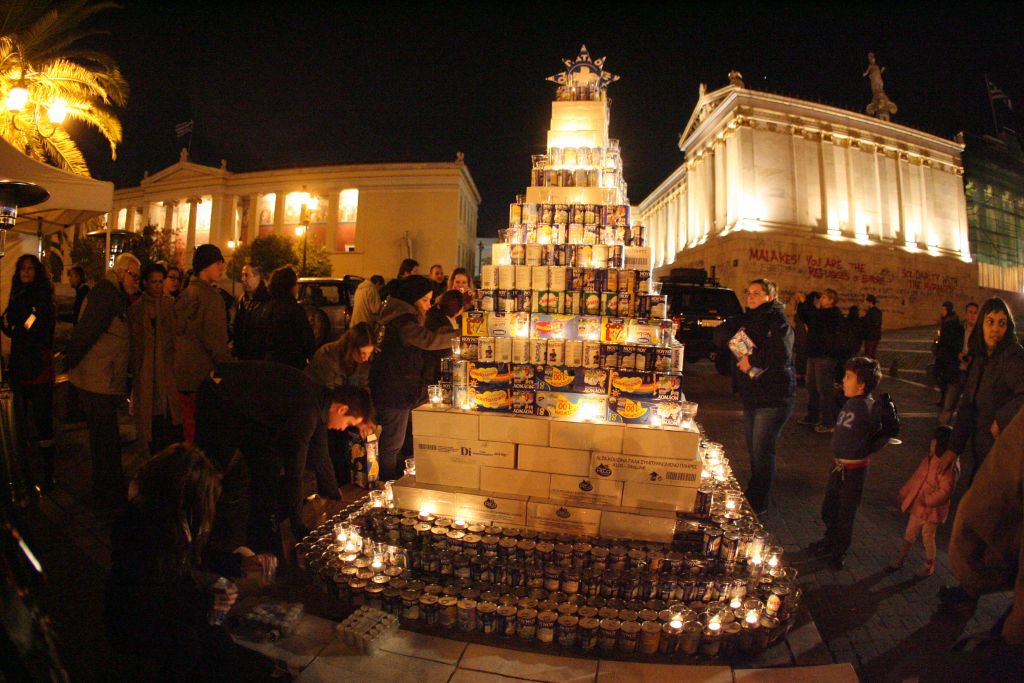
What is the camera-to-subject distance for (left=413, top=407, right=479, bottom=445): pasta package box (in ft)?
14.6

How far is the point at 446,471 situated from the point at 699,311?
37.7 ft

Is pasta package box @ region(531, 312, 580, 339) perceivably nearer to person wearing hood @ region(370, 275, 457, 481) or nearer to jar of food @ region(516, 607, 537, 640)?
person wearing hood @ region(370, 275, 457, 481)

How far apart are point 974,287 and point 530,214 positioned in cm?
4527

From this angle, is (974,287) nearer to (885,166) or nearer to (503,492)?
(885,166)

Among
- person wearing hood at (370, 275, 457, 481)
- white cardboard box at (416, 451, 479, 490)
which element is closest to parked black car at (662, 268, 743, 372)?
person wearing hood at (370, 275, 457, 481)

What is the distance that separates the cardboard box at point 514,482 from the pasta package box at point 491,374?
69 centimetres

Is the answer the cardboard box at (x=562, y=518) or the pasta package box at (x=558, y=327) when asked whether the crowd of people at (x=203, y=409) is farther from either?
the cardboard box at (x=562, y=518)

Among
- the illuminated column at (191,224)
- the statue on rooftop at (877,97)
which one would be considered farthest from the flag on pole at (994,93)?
the illuminated column at (191,224)

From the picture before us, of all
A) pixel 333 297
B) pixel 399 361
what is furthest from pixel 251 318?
pixel 333 297

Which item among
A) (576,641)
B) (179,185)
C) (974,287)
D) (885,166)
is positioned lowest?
(576,641)

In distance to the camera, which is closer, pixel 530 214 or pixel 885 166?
pixel 530 214

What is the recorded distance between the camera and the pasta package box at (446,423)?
4.45 m

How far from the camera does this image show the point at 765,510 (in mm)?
5184

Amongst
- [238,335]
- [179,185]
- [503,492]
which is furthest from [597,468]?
[179,185]
